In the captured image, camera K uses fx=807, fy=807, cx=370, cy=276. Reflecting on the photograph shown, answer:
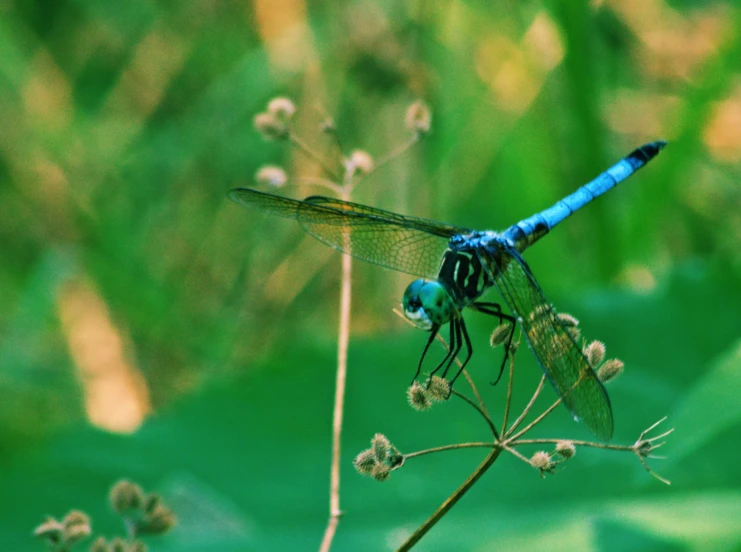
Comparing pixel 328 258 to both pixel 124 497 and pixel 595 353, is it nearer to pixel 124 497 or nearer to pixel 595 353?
pixel 124 497

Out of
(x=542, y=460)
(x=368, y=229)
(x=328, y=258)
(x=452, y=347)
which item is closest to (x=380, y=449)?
(x=542, y=460)

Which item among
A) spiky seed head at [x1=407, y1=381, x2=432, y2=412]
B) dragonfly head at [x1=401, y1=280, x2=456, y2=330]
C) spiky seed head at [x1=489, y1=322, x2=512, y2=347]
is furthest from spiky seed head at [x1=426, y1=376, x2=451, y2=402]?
dragonfly head at [x1=401, y1=280, x2=456, y2=330]

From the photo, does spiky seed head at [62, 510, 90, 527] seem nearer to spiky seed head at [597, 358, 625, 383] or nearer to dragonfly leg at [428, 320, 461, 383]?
dragonfly leg at [428, 320, 461, 383]

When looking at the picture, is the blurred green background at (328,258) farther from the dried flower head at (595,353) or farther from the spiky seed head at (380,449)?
the spiky seed head at (380,449)

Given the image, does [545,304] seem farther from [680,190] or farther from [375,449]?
[680,190]

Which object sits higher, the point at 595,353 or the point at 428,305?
the point at 428,305

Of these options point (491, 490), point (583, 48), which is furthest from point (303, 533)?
point (583, 48)

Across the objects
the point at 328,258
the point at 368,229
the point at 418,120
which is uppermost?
the point at 328,258
